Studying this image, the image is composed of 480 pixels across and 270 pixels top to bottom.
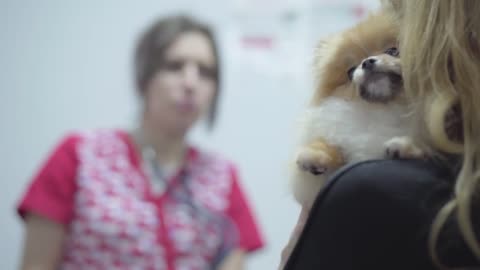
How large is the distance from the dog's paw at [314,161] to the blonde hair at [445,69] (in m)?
0.11

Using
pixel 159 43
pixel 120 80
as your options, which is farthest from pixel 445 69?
pixel 120 80

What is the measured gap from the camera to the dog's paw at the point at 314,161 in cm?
68

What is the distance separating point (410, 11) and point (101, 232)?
0.96 m

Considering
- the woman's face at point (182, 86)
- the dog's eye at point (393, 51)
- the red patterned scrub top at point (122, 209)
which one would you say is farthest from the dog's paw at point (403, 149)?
the woman's face at point (182, 86)

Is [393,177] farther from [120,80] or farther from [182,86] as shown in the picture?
[120,80]

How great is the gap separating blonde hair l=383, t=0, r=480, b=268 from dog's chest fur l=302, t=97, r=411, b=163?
5 cm

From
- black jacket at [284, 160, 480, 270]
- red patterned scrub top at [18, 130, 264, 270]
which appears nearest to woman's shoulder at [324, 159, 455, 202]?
black jacket at [284, 160, 480, 270]

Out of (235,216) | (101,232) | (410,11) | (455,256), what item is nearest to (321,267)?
(455,256)

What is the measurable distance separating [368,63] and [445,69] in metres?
0.09

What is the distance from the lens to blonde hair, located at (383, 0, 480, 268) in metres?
0.56

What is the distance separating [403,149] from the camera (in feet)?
2.02

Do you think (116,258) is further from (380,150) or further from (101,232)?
(380,150)

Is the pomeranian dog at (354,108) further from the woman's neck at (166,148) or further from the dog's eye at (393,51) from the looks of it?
the woman's neck at (166,148)

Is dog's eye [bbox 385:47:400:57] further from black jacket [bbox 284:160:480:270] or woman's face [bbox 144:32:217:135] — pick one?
woman's face [bbox 144:32:217:135]
